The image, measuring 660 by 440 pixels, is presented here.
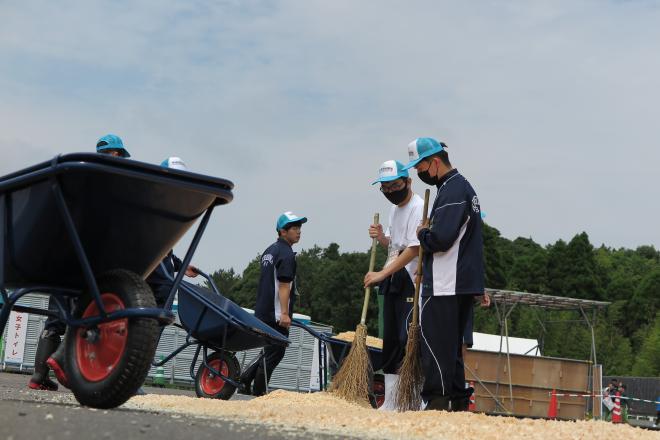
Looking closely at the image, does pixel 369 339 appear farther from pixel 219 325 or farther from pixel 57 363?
pixel 57 363

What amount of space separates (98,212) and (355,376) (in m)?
4.19

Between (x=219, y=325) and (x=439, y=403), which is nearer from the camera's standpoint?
(x=439, y=403)

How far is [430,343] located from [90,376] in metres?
2.69

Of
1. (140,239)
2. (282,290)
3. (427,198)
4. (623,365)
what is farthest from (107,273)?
(623,365)

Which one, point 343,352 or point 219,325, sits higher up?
point 219,325

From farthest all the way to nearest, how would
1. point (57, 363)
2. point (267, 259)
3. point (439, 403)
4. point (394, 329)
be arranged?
point (267, 259), point (394, 329), point (439, 403), point (57, 363)

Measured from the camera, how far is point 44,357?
8102mm

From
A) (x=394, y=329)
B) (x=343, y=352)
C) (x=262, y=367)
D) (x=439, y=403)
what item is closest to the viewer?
(x=439, y=403)

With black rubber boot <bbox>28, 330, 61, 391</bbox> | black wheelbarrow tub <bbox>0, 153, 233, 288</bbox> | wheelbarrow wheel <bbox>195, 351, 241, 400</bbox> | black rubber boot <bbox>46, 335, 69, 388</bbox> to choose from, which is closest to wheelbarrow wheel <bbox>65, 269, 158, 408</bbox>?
black wheelbarrow tub <bbox>0, 153, 233, 288</bbox>

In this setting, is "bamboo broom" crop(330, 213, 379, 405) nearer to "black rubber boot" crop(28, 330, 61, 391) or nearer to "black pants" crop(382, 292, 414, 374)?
"black pants" crop(382, 292, 414, 374)

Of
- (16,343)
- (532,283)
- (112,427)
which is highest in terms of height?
(532,283)

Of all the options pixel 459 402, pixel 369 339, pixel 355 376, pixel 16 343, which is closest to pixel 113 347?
pixel 459 402

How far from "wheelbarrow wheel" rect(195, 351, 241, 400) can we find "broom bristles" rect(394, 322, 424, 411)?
2.85m

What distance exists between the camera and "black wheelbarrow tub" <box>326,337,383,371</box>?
940cm
